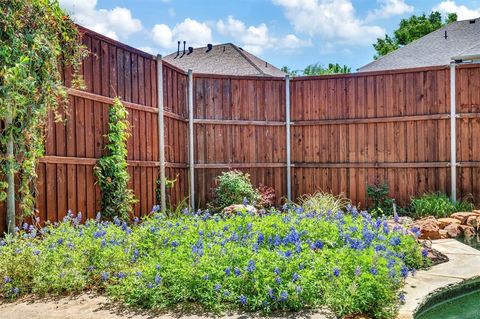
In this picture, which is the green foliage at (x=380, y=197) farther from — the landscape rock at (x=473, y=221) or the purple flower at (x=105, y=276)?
the purple flower at (x=105, y=276)

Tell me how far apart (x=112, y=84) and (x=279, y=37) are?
10040mm

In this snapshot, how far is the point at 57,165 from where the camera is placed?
455 centimetres

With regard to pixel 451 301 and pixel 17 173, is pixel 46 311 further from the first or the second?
pixel 451 301

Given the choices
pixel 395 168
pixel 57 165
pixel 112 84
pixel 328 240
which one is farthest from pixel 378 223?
pixel 395 168

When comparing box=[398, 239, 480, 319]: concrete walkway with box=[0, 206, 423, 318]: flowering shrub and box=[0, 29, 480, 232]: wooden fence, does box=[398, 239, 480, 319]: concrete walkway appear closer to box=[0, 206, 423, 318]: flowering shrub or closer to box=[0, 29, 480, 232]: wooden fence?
box=[0, 206, 423, 318]: flowering shrub

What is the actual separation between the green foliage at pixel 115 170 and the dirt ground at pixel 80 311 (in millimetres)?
2443

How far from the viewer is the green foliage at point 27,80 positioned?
3.82 metres

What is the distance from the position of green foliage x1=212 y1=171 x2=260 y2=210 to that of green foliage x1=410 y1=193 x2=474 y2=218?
246cm

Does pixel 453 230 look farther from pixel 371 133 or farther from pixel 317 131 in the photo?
pixel 317 131

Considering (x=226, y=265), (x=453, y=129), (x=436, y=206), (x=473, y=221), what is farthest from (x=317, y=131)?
(x=226, y=265)

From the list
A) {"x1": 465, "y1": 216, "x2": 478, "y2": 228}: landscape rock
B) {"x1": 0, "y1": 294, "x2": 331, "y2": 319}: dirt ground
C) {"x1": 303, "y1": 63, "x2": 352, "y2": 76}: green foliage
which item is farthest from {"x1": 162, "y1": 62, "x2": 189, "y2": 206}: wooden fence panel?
{"x1": 303, "y1": 63, "x2": 352, "y2": 76}: green foliage

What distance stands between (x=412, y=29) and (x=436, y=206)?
18763mm

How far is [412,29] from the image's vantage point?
23.2 m

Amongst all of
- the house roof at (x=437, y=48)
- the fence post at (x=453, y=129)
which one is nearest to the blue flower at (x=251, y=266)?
the fence post at (x=453, y=129)
